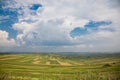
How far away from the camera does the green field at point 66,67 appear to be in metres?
8.27

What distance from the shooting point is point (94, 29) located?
27.5 ft

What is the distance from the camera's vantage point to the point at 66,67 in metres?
8.36

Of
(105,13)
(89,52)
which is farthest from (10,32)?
(105,13)

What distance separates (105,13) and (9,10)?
425cm

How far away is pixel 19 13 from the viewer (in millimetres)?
8469

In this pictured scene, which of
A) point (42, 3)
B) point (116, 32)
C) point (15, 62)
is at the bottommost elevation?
point (15, 62)

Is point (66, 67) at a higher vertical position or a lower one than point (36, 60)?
lower

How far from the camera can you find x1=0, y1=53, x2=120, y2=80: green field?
8.27 metres

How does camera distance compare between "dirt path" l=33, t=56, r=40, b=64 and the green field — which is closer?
the green field

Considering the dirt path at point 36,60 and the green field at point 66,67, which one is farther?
the dirt path at point 36,60

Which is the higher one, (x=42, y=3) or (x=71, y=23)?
(x=42, y=3)

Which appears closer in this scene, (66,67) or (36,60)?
(66,67)

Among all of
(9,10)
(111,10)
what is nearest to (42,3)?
(9,10)

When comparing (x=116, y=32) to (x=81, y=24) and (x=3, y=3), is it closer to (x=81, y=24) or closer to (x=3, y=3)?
(x=81, y=24)
